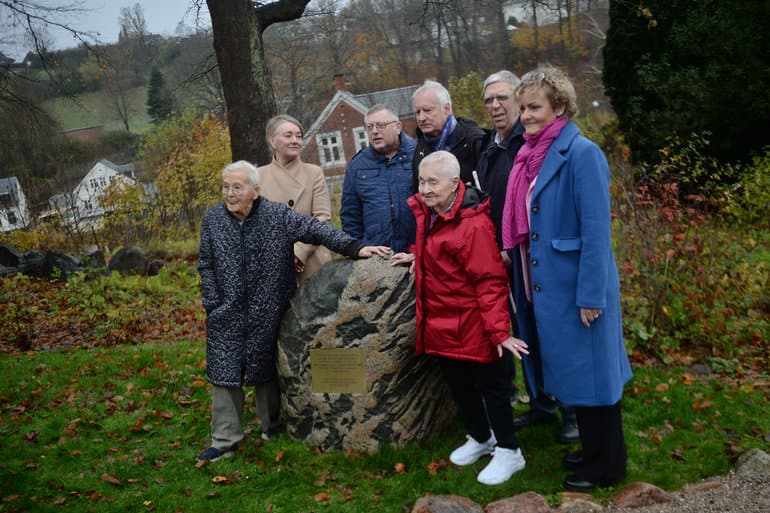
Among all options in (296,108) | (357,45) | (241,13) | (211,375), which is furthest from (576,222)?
(357,45)

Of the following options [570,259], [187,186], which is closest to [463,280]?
[570,259]

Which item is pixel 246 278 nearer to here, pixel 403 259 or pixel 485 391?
pixel 403 259

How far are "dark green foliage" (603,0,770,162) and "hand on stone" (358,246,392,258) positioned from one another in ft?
21.2

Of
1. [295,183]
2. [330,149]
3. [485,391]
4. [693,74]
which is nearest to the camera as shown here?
[485,391]

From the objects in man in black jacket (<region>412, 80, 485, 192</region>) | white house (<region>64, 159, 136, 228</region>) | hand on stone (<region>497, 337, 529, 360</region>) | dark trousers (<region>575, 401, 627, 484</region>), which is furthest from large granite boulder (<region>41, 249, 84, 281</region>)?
dark trousers (<region>575, 401, 627, 484</region>)

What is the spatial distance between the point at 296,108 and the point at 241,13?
23.3 metres

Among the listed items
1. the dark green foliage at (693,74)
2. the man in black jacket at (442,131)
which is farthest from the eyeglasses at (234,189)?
the dark green foliage at (693,74)

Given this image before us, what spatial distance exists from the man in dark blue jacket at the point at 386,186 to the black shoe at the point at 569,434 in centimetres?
175

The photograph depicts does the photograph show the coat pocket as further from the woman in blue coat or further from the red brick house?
the red brick house

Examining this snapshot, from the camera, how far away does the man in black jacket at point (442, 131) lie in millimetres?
4125

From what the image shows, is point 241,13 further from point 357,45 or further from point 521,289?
point 357,45

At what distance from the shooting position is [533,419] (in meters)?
4.58

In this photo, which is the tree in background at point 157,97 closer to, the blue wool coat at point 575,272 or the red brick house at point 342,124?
the red brick house at point 342,124

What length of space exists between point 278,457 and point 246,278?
1.34 metres
